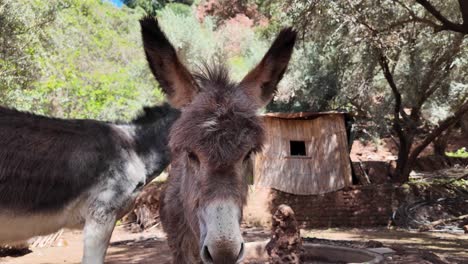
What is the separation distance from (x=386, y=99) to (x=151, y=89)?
30.6 feet

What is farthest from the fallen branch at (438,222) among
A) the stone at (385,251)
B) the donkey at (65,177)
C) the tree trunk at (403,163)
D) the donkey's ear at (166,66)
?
the donkey's ear at (166,66)

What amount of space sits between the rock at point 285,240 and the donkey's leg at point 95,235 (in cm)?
190

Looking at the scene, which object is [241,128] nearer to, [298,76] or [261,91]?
[261,91]

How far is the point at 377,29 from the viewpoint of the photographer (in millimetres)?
11641

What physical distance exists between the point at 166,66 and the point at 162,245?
8385 mm

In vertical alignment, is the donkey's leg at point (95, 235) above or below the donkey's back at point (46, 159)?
below

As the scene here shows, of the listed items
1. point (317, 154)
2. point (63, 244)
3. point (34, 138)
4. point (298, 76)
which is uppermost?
point (298, 76)

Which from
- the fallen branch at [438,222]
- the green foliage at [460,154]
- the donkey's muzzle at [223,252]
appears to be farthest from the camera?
the green foliage at [460,154]

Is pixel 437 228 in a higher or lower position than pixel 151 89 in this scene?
lower

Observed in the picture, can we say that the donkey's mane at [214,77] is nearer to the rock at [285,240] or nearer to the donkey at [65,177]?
the donkey at [65,177]

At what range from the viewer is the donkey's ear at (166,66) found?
3.05m

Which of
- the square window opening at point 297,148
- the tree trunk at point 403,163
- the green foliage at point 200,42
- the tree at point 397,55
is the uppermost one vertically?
the green foliage at point 200,42

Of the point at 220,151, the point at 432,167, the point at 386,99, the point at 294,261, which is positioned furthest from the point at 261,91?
the point at 432,167

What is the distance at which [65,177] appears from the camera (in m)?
4.75
